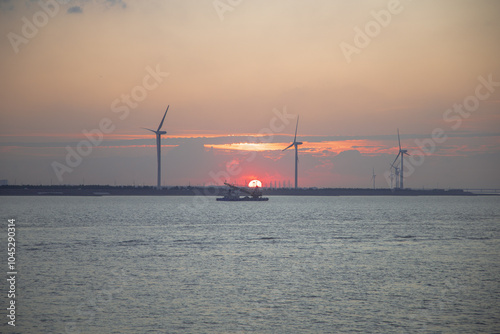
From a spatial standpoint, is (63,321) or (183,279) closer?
(63,321)

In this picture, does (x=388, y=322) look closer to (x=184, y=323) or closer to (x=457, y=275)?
(x=184, y=323)

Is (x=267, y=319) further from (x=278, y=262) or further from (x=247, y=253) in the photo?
(x=247, y=253)

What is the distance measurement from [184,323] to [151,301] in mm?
6823

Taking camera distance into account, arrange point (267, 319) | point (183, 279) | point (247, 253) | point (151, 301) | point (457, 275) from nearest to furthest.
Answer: point (267, 319), point (151, 301), point (183, 279), point (457, 275), point (247, 253)

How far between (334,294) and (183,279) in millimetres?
14426

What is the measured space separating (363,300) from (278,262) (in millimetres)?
20595

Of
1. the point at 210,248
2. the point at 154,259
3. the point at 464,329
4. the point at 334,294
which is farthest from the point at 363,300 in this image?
the point at 210,248

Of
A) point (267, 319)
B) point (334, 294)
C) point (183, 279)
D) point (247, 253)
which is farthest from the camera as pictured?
point (247, 253)

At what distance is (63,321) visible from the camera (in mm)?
34406

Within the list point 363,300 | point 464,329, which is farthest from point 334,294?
point 464,329

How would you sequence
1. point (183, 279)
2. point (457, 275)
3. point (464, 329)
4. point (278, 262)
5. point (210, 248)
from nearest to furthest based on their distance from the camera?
point (464, 329)
point (183, 279)
point (457, 275)
point (278, 262)
point (210, 248)

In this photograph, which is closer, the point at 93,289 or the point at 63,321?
the point at 63,321

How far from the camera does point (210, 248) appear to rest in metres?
74.5

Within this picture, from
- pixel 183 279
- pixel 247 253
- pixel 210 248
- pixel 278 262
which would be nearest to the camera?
pixel 183 279
